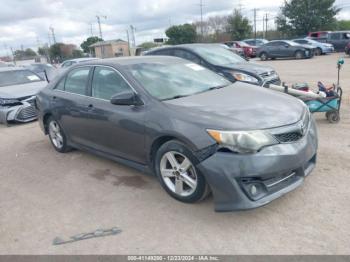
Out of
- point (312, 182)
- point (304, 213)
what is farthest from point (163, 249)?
point (312, 182)

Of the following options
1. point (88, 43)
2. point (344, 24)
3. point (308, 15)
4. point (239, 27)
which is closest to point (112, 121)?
point (308, 15)

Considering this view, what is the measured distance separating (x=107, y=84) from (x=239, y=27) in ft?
150

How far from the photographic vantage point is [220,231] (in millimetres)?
3127

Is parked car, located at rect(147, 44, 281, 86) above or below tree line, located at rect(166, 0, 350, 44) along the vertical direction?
below

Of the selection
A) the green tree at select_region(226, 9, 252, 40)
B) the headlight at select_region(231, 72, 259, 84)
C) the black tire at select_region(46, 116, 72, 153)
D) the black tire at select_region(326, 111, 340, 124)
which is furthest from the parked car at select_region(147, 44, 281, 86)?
the green tree at select_region(226, 9, 252, 40)

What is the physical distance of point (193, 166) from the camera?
10.9 ft

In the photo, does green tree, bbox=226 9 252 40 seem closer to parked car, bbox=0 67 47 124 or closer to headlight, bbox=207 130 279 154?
parked car, bbox=0 67 47 124

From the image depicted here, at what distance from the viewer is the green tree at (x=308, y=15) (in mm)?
39375

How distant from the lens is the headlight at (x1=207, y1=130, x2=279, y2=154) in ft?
9.92

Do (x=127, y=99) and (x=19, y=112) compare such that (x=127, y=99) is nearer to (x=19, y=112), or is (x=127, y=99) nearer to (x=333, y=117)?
(x=333, y=117)

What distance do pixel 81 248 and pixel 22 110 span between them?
6333mm

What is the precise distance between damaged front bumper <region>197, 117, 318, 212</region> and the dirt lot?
0.97 ft

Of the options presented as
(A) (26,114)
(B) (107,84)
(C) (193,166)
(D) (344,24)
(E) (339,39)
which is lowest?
(A) (26,114)

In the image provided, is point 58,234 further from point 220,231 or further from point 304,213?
point 304,213
